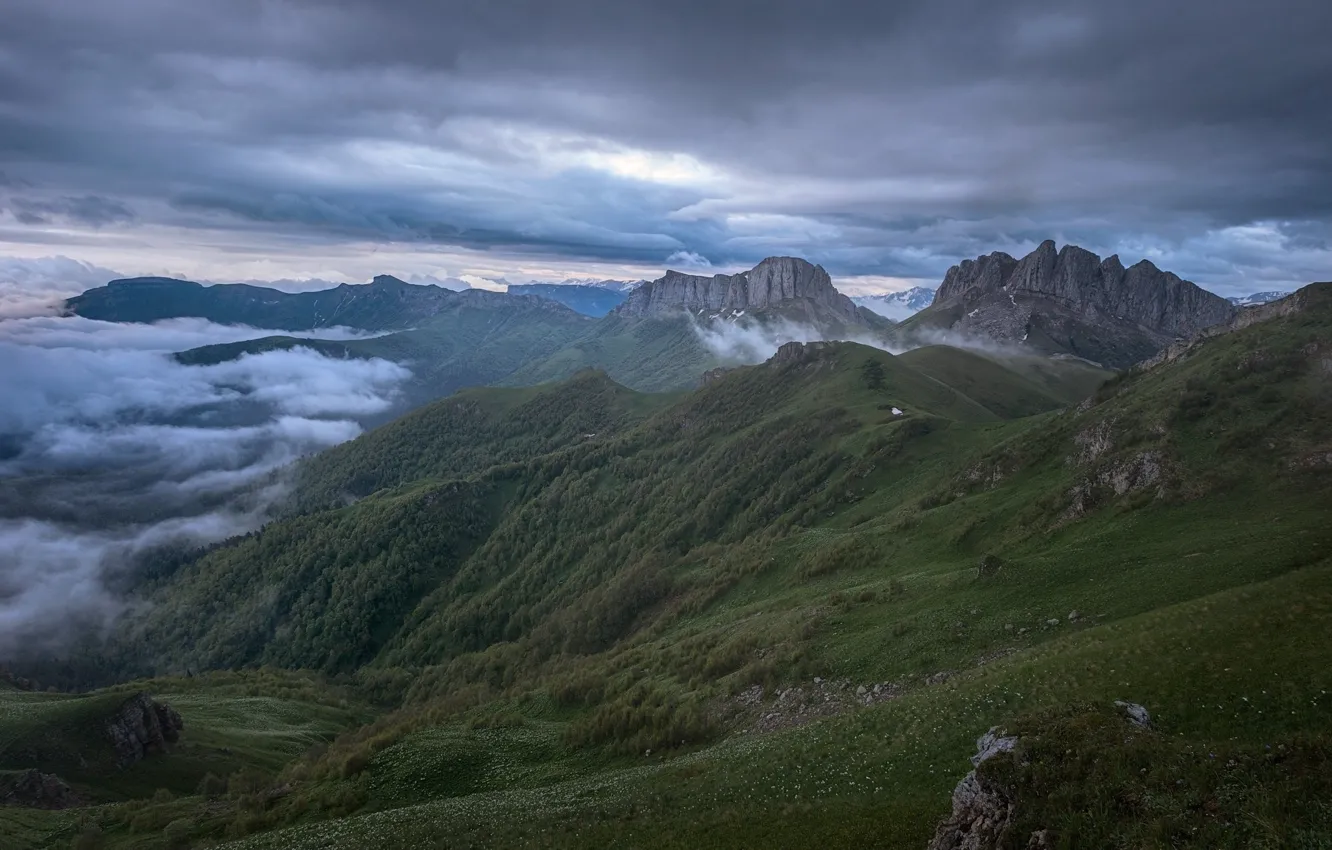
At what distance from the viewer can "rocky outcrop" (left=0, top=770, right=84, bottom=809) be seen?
83.8 meters

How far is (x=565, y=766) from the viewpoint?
5797cm

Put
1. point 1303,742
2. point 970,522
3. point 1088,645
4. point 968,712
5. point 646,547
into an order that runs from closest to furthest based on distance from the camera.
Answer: point 1303,742 → point 968,712 → point 1088,645 → point 970,522 → point 646,547

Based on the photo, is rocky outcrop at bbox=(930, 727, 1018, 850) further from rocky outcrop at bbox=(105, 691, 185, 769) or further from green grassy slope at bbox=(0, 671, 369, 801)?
rocky outcrop at bbox=(105, 691, 185, 769)

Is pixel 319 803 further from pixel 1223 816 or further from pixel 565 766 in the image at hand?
pixel 1223 816

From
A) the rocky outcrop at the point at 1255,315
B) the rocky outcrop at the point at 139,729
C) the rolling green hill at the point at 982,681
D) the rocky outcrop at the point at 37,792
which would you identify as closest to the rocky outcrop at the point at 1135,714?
the rolling green hill at the point at 982,681

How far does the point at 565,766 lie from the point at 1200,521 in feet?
188

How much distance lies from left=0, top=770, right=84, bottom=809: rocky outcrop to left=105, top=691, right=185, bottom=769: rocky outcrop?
35.1ft

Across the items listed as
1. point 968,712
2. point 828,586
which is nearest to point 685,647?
point 828,586

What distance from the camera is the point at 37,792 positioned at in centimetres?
8681

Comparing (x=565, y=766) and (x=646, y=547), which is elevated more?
(x=565, y=766)

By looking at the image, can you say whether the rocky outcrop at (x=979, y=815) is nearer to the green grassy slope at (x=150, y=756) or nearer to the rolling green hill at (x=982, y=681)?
the rolling green hill at (x=982, y=681)

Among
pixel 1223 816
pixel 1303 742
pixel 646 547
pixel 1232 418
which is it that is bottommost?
pixel 646 547

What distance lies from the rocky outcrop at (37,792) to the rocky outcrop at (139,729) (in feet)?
35.1

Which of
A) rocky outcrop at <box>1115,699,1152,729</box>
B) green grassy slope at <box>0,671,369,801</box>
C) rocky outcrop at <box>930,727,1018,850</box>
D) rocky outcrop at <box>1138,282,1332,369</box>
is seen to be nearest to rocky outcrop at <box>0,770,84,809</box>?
green grassy slope at <box>0,671,369,801</box>
